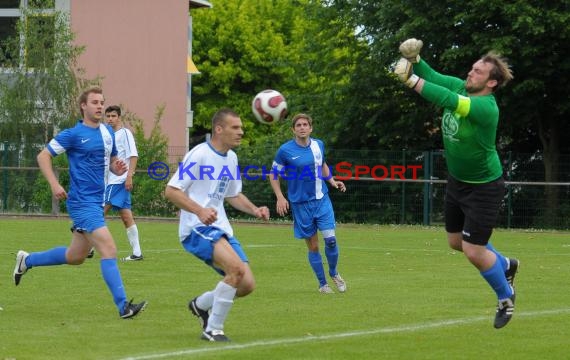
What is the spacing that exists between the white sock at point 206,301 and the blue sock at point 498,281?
2.37 metres

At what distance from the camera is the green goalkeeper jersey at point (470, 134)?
921 cm

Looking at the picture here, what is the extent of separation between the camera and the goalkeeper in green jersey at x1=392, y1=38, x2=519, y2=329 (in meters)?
9.36

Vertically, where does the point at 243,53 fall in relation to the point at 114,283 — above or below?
above

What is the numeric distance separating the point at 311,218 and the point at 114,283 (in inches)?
145

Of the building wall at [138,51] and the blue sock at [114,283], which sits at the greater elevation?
the building wall at [138,51]

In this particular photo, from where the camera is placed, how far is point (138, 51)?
4503cm

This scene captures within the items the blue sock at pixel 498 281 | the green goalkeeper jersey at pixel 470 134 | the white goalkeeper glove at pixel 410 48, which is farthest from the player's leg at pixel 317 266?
the white goalkeeper glove at pixel 410 48

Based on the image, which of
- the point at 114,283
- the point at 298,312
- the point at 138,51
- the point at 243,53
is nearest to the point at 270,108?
the point at 298,312

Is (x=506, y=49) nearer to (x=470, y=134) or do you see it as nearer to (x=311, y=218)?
(x=311, y=218)

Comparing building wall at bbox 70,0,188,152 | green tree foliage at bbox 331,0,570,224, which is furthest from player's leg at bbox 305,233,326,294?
building wall at bbox 70,0,188,152

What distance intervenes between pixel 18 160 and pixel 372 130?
1067cm

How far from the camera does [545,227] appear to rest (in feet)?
101

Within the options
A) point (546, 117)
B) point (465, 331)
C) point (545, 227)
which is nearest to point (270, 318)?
point (465, 331)

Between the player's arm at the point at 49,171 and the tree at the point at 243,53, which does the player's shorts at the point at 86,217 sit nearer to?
the player's arm at the point at 49,171
